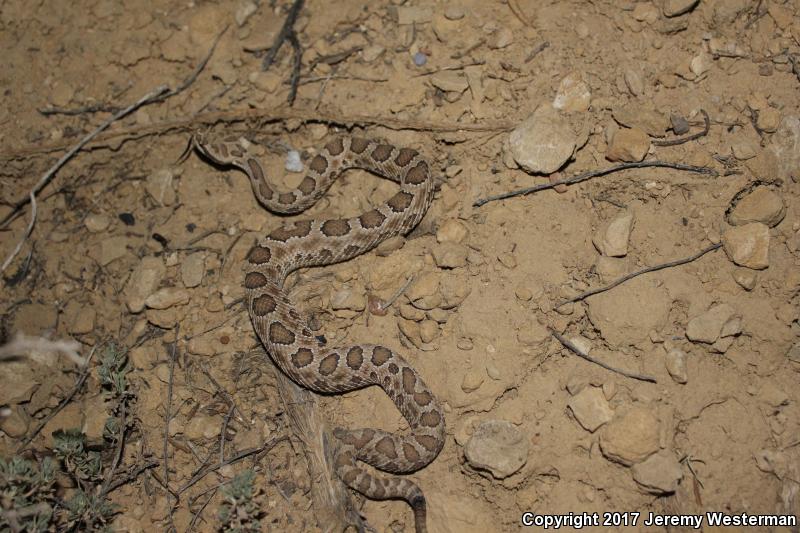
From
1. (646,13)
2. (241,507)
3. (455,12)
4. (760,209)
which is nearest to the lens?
(241,507)

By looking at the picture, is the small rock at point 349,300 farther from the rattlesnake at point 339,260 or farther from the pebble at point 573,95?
the pebble at point 573,95

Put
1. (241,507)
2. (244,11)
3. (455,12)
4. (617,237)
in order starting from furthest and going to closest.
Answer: (244,11)
(455,12)
(617,237)
(241,507)

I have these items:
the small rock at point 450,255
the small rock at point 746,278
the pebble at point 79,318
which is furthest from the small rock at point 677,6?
the pebble at point 79,318

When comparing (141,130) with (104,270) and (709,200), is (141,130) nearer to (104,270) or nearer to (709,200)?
(104,270)

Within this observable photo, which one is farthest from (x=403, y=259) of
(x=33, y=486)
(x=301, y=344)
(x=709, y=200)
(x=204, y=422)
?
(x=33, y=486)

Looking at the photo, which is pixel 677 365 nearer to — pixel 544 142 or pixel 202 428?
pixel 544 142

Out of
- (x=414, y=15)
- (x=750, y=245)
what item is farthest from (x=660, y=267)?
(x=414, y=15)

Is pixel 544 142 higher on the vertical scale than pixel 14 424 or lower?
higher

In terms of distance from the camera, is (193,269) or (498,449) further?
(193,269)
